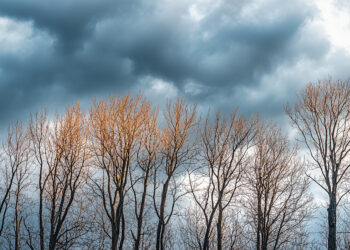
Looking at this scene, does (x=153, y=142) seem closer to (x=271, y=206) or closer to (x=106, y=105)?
(x=106, y=105)

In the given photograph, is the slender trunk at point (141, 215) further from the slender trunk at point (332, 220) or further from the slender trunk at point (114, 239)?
the slender trunk at point (332, 220)

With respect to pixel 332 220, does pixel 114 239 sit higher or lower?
lower

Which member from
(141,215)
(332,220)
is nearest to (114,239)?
(141,215)

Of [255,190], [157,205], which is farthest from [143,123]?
[255,190]

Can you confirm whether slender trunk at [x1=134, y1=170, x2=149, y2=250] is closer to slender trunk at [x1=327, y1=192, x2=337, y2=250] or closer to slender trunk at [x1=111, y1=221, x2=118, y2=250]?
slender trunk at [x1=111, y1=221, x2=118, y2=250]

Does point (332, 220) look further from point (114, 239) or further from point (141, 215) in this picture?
point (114, 239)

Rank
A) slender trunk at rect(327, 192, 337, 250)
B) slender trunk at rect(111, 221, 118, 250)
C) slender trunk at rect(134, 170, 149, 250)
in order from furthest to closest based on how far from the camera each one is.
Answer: slender trunk at rect(327, 192, 337, 250) < slender trunk at rect(134, 170, 149, 250) < slender trunk at rect(111, 221, 118, 250)

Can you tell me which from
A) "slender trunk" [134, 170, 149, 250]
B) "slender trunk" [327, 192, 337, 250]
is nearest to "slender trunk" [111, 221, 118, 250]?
"slender trunk" [134, 170, 149, 250]

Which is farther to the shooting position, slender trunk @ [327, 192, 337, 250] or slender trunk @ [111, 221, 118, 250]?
slender trunk @ [327, 192, 337, 250]

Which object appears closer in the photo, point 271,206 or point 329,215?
point 329,215

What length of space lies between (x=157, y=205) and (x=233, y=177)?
4.78m

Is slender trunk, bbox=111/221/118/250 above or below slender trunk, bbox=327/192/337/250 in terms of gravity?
below

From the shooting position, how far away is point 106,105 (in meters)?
17.3

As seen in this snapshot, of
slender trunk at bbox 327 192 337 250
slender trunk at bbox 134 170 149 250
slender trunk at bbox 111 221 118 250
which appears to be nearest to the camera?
slender trunk at bbox 111 221 118 250
